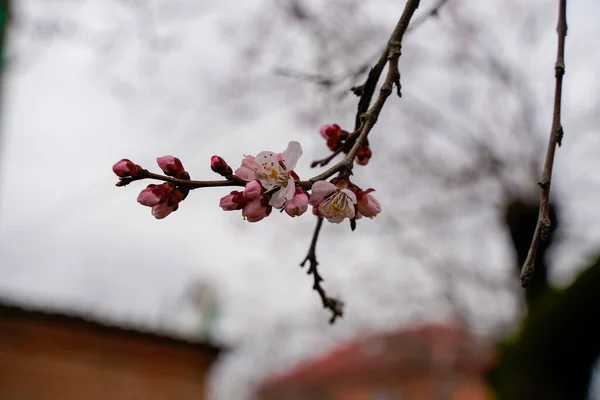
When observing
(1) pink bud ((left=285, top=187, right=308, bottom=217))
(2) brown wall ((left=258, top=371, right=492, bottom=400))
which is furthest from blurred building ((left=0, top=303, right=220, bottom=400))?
(2) brown wall ((left=258, top=371, right=492, bottom=400))

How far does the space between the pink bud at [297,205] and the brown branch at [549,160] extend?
0.26 meters

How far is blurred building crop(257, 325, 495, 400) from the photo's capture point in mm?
19688

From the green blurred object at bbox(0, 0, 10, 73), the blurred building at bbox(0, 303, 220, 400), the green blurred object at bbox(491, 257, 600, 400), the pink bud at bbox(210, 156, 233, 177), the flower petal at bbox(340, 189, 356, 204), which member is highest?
the green blurred object at bbox(0, 0, 10, 73)

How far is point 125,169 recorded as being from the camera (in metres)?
0.79

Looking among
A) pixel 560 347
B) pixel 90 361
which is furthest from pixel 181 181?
pixel 90 361

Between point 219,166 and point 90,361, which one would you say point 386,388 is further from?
point 219,166

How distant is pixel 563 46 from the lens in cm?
95

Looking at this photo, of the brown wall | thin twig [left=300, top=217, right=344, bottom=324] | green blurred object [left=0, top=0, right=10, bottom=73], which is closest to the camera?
thin twig [left=300, top=217, right=344, bottom=324]

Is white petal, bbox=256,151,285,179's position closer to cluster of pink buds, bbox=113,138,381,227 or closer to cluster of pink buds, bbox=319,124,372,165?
cluster of pink buds, bbox=113,138,381,227

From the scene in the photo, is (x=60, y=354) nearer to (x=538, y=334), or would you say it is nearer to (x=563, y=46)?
(x=538, y=334)

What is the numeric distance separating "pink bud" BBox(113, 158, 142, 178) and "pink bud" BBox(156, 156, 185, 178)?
31 mm

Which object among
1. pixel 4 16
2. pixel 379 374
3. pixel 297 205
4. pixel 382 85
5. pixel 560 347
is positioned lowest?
pixel 297 205

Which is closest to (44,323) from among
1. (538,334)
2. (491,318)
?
(538,334)

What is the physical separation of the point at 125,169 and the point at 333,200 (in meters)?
0.26
